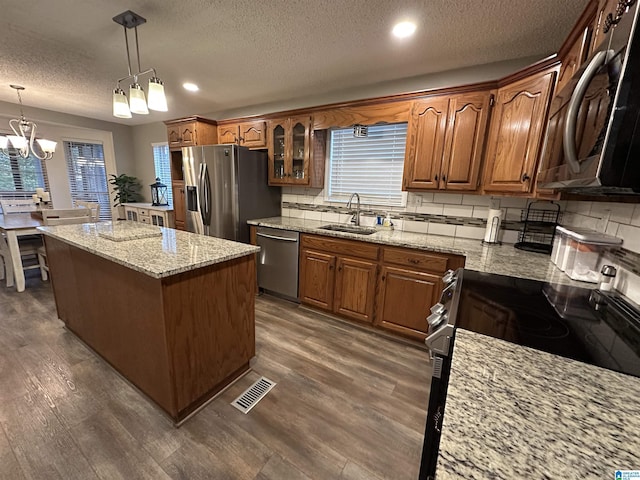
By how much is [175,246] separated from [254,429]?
4.00 feet

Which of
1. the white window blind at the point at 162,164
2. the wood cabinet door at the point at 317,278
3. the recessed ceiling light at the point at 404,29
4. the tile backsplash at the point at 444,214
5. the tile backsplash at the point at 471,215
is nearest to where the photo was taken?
the tile backsplash at the point at 471,215

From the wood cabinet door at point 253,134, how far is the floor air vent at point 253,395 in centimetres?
261

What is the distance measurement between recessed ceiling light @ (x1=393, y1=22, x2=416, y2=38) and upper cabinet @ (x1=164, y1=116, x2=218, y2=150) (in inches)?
106

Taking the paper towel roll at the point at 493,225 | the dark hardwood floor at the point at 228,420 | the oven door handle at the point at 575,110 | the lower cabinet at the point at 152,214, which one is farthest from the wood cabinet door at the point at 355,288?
the lower cabinet at the point at 152,214

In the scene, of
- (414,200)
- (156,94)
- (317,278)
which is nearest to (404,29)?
(414,200)

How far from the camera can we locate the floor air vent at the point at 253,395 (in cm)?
165

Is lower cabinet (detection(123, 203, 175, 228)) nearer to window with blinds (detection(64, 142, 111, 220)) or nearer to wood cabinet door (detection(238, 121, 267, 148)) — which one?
window with blinds (detection(64, 142, 111, 220))

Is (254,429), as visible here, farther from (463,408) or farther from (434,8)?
(434,8)

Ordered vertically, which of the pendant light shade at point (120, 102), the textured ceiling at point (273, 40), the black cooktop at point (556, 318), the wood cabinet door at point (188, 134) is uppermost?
the textured ceiling at point (273, 40)

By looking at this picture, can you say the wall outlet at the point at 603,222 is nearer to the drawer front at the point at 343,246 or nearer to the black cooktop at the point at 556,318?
the black cooktop at the point at 556,318

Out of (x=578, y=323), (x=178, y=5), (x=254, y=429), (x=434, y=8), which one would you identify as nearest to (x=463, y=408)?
(x=578, y=323)

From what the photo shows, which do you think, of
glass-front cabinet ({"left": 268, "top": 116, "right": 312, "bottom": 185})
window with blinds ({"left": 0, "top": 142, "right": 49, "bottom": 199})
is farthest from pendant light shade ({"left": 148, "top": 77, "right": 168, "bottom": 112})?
window with blinds ({"left": 0, "top": 142, "right": 49, "bottom": 199})

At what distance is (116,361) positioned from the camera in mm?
1821

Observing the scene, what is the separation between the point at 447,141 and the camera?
2.25 m
